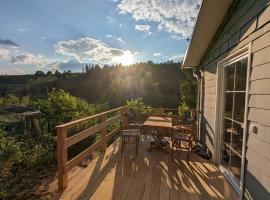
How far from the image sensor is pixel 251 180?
6.75ft

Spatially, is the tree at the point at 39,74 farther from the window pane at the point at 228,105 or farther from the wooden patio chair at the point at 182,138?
the window pane at the point at 228,105

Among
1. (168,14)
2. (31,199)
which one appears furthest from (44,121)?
(168,14)

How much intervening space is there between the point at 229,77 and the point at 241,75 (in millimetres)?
595

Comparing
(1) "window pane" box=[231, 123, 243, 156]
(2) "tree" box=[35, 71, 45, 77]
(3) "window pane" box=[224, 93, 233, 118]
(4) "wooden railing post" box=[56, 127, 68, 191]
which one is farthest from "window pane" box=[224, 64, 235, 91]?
(2) "tree" box=[35, 71, 45, 77]

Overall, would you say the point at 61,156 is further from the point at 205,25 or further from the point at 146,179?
the point at 205,25

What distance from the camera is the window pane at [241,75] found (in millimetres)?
2454

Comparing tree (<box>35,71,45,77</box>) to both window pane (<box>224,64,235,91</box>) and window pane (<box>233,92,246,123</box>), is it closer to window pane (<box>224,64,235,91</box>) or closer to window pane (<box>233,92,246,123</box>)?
window pane (<box>224,64,235,91</box>)

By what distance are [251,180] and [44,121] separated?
6.24 m

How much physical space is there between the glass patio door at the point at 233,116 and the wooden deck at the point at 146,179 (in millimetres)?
316

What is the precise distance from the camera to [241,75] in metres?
2.59

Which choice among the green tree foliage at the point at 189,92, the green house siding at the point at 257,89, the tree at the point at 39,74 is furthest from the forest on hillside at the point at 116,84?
the green house siding at the point at 257,89

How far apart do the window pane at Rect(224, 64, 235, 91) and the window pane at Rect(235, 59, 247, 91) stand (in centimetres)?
24

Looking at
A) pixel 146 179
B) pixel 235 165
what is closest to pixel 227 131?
pixel 235 165

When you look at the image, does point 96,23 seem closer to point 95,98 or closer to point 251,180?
point 251,180
